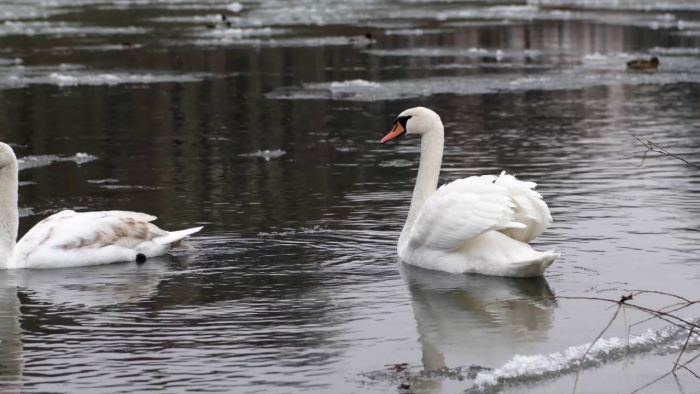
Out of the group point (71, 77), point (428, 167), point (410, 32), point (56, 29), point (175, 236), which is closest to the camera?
point (175, 236)

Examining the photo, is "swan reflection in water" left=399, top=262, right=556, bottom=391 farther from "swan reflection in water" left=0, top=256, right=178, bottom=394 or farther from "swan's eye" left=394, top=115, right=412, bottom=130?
"swan reflection in water" left=0, top=256, right=178, bottom=394

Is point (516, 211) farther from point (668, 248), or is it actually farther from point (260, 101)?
point (260, 101)

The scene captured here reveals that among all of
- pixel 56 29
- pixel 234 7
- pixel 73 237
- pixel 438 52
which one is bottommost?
pixel 73 237

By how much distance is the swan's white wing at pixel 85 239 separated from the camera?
902cm

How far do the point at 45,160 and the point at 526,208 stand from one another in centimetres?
772

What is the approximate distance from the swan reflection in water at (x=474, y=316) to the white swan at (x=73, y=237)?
201cm

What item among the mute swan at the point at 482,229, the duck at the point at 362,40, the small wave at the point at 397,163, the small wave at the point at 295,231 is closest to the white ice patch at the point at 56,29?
the duck at the point at 362,40

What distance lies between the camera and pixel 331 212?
10867mm

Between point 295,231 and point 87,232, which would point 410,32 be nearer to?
point 295,231

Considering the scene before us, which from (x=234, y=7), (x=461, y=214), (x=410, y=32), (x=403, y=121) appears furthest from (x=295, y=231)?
(x=234, y=7)

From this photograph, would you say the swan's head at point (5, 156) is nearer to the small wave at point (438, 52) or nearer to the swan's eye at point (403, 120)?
the swan's eye at point (403, 120)

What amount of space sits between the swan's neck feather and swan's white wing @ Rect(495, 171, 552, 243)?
375 centimetres

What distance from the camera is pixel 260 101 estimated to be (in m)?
20.3

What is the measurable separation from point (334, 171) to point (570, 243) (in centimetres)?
441
